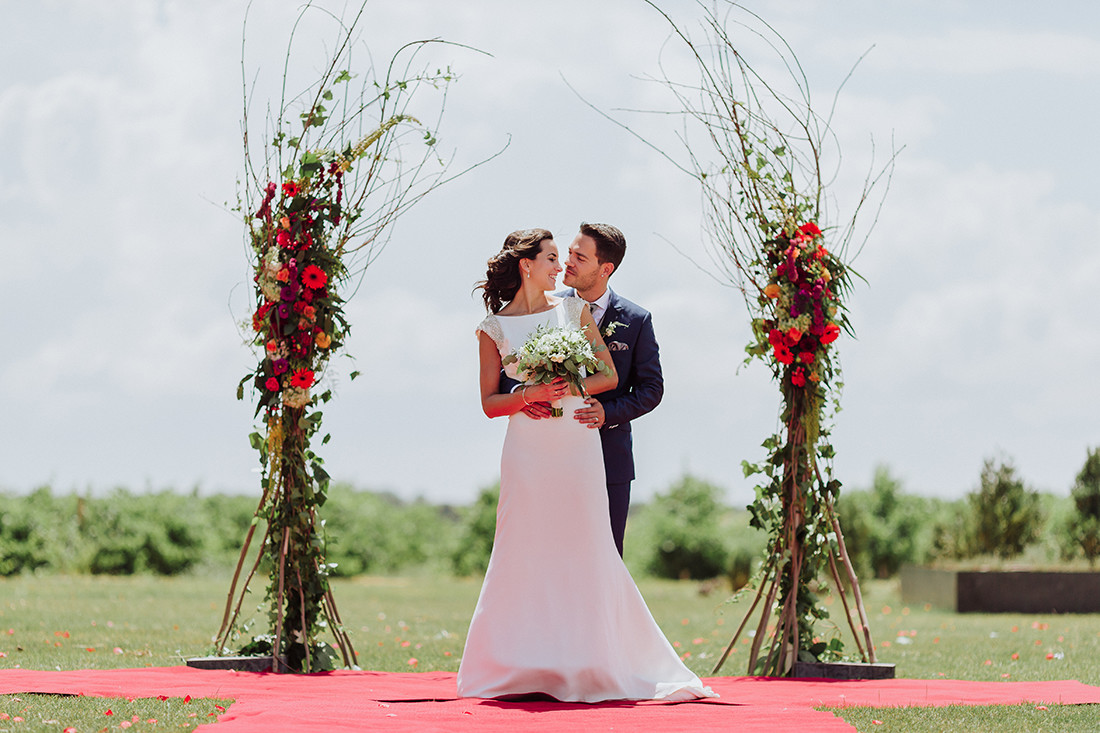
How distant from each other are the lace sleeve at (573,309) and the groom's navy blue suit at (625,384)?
0.32 metres

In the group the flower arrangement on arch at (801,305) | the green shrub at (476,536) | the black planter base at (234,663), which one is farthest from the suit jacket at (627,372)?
the green shrub at (476,536)

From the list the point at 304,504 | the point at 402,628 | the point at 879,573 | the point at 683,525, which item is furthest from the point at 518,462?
the point at 879,573

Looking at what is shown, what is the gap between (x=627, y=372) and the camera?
656cm

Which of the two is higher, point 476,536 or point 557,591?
point 476,536

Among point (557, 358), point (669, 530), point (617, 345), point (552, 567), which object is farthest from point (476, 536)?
point (557, 358)

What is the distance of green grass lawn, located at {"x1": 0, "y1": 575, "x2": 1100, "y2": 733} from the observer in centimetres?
554

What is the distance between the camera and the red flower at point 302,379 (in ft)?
23.8

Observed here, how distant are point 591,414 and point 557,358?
0.41 m

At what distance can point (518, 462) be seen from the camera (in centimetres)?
612

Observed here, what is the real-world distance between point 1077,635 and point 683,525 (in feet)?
29.6

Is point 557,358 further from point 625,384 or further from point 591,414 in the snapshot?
point 625,384

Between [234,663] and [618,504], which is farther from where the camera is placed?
[234,663]

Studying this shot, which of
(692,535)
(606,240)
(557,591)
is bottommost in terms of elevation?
(557,591)

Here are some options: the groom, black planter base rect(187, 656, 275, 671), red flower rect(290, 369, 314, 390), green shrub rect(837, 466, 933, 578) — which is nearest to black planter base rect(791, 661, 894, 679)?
the groom
